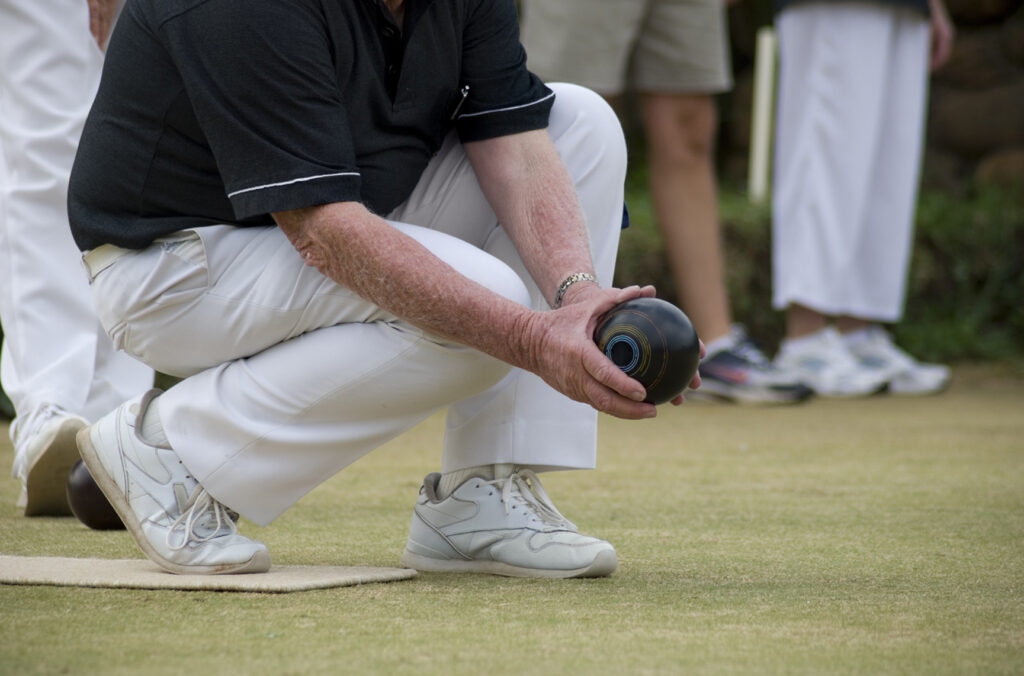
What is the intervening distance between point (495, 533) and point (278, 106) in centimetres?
55

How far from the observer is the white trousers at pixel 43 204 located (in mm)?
2047

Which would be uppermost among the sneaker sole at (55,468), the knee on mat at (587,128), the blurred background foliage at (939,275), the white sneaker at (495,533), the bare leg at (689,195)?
the knee on mat at (587,128)

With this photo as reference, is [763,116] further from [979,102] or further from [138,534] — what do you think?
[138,534]

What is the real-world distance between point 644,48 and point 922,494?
174 centimetres

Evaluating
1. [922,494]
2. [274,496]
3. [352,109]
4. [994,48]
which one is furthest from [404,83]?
[994,48]

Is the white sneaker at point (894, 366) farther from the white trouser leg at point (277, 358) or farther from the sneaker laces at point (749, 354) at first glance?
the white trouser leg at point (277, 358)

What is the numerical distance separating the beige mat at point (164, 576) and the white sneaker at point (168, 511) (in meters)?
0.02

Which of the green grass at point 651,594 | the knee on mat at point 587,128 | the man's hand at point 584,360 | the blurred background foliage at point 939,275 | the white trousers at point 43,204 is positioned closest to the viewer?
the green grass at point 651,594

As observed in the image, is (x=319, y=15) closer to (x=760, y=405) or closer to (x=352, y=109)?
(x=352, y=109)

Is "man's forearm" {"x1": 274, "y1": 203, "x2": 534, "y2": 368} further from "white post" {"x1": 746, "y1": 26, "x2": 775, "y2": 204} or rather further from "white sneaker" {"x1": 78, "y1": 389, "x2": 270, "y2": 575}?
"white post" {"x1": 746, "y1": 26, "x2": 775, "y2": 204}

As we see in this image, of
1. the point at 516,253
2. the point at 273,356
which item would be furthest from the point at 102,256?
the point at 516,253

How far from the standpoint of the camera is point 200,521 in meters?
1.48

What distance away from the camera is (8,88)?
208cm

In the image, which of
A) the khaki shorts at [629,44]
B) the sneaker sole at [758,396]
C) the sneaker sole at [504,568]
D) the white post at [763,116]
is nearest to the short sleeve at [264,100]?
the sneaker sole at [504,568]
